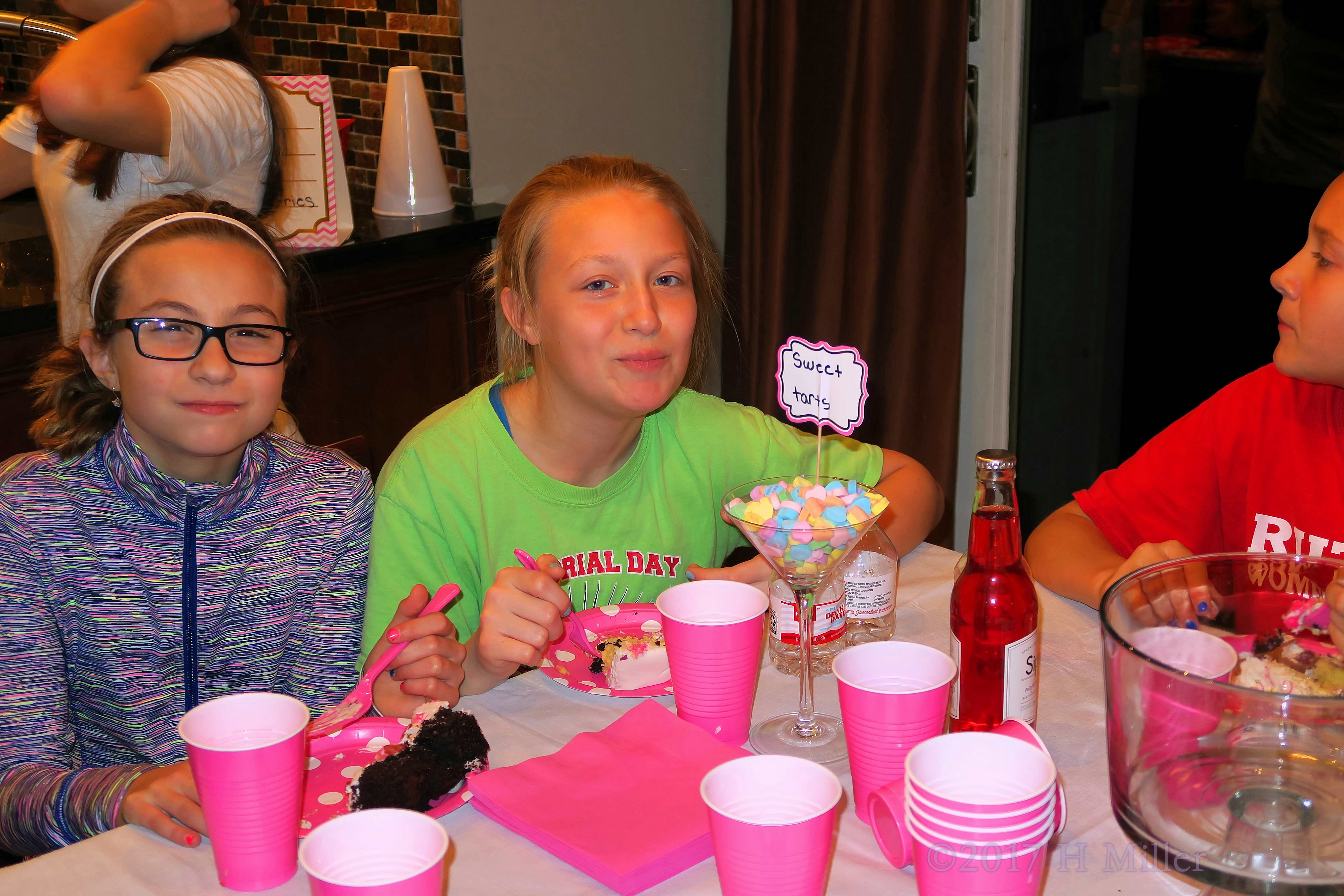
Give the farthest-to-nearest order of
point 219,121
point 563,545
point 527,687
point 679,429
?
point 219,121 < point 679,429 < point 563,545 < point 527,687

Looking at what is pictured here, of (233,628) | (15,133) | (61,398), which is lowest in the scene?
(233,628)

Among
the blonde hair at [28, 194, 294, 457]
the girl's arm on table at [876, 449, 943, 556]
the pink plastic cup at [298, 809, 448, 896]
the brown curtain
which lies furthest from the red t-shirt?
the brown curtain

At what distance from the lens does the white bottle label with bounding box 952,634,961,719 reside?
1.18 meters

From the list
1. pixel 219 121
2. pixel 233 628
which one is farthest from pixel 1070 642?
pixel 219 121

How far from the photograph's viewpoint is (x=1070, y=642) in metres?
1.42

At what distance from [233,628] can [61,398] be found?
41 centimetres

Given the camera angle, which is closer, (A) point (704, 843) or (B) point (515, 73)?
(A) point (704, 843)

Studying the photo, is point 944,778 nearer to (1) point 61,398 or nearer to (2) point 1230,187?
(1) point 61,398

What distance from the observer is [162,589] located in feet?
5.07

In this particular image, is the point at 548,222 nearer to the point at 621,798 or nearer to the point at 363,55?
the point at 621,798

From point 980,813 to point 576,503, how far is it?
40.0 inches

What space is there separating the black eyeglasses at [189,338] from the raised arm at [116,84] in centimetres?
64

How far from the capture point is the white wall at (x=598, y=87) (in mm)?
3295

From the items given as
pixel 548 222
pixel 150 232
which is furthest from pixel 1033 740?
pixel 150 232
